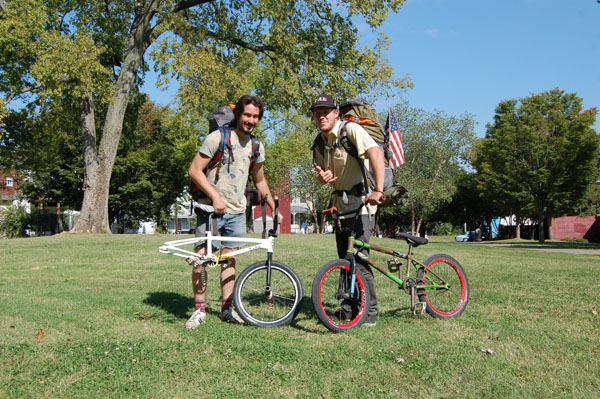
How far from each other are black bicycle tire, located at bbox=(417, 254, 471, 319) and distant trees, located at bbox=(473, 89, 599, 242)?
3299cm

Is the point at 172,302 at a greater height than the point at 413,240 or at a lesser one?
lesser

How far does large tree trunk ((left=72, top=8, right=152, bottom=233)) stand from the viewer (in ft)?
69.6

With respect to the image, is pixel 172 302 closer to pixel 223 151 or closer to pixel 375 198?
pixel 223 151

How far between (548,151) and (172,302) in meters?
36.0

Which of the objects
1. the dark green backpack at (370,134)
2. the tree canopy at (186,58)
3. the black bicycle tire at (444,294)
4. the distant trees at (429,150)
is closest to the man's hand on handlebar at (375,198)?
the dark green backpack at (370,134)

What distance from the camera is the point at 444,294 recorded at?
5.73 m

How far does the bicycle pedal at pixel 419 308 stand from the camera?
5434 millimetres

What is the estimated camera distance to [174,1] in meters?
22.0

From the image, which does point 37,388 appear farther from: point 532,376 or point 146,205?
point 146,205

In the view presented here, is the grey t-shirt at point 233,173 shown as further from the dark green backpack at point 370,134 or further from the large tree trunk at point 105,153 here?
the large tree trunk at point 105,153

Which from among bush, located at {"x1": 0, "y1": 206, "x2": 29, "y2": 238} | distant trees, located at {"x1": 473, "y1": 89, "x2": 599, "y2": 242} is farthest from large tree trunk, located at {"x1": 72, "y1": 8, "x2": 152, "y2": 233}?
distant trees, located at {"x1": 473, "y1": 89, "x2": 599, "y2": 242}

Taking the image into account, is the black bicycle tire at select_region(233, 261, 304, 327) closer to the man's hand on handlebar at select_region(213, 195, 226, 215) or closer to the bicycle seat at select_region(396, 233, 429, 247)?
the man's hand on handlebar at select_region(213, 195, 226, 215)

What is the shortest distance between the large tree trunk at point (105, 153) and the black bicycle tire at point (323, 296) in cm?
1816

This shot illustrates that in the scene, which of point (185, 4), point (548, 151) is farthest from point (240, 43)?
point (548, 151)
